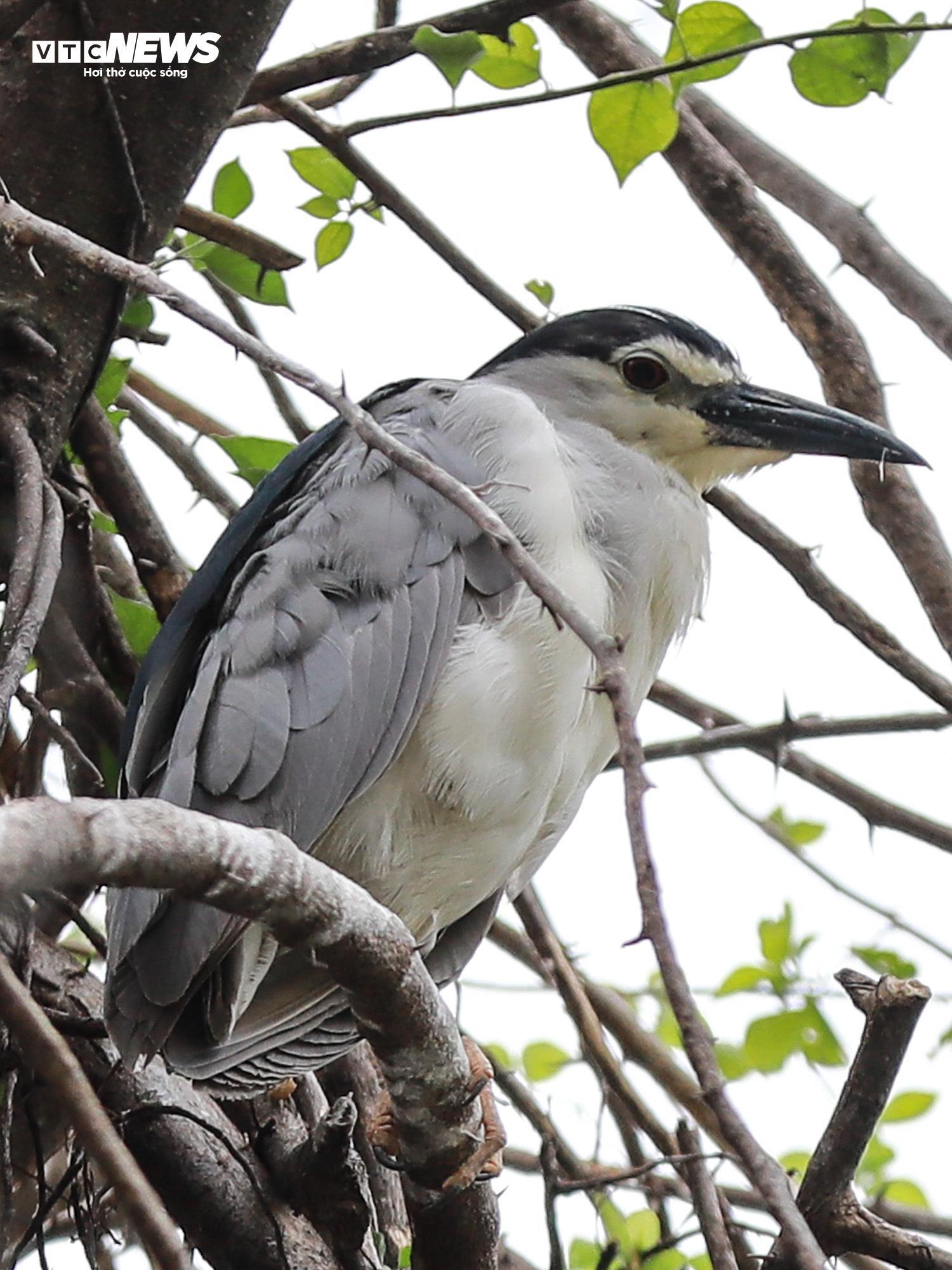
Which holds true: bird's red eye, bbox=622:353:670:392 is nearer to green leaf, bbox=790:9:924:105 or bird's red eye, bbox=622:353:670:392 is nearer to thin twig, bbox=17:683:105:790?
green leaf, bbox=790:9:924:105

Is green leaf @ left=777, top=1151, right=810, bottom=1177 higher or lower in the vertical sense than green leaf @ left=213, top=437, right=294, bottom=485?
lower

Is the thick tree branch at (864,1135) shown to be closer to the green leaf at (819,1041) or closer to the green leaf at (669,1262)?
the green leaf at (669,1262)

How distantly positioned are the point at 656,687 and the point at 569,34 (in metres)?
1.14

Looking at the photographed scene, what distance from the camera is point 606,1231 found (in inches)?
94.7

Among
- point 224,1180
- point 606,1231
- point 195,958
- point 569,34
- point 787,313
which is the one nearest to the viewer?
point 195,958

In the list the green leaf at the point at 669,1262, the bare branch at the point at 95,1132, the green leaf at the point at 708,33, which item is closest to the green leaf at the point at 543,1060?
the green leaf at the point at 669,1262

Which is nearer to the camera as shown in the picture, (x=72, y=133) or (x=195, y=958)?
(x=195, y=958)

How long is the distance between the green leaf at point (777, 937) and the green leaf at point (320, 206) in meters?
1.45

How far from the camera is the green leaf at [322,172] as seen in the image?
2.46 metres

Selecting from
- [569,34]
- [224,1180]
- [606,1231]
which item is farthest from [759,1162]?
[569,34]

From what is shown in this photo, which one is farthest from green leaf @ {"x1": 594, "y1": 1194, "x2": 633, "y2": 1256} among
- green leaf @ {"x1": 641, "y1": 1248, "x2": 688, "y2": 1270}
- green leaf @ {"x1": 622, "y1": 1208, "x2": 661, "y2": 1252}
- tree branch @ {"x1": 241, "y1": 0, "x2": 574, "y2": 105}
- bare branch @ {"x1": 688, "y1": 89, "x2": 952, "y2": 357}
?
tree branch @ {"x1": 241, "y1": 0, "x2": 574, "y2": 105}

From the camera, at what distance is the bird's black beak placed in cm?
244

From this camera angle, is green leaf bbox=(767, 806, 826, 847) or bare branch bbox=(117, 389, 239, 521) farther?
green leaf bbox=(767, 806, 826, 847)

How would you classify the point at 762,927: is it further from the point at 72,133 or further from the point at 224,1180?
the point at 72,133
